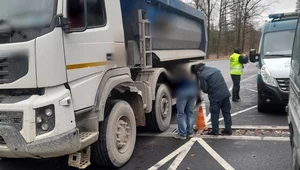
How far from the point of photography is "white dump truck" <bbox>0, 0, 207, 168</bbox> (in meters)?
3.54

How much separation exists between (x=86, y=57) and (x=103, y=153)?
132 centimetres

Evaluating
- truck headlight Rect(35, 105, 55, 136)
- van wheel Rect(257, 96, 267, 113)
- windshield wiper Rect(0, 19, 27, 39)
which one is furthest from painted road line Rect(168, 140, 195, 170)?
van wheel Rect(257, 96, 267, 113)

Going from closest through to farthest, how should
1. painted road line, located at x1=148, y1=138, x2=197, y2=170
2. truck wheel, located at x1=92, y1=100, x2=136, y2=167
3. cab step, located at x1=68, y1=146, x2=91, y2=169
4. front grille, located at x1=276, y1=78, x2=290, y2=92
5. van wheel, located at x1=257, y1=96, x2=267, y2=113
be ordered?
1. cab step, located at x1=68, y1=146, x2=91, y2=169
2. truck wheel, located at x1=92, y1=100, x2=136, y2=167
3. painted road line, located at x1=148, y1=138, x2=197, y2=170
4. front grille, located at x1=276, y1=78, x2=290, y2=92
5. van wheel, located at x1=257, y1=96, x2=267, y2=113

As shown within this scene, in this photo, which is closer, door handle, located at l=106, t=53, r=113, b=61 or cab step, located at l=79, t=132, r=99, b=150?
cab step, located at l=79, t=132, r=99, b=150

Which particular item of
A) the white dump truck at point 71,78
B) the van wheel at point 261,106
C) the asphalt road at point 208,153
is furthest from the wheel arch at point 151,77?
the van wheel at point 261,106

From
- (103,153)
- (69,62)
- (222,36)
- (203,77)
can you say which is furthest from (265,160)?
(222,36)

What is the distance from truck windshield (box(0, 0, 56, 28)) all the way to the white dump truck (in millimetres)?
10

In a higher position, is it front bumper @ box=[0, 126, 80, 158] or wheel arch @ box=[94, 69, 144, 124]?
wheel arch @ box=[94, 69, 144, 124]

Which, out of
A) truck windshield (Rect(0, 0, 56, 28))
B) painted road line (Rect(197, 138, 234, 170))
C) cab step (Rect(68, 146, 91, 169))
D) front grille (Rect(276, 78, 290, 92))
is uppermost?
truck windshield (Rect(0, 0, 56, 28))

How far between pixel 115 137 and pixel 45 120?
133cm

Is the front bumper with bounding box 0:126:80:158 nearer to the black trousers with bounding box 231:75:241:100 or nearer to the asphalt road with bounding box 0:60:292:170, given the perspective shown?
the asphalt road with bounding box 0:60:292:170

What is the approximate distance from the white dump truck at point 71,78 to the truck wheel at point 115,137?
1 centimetres

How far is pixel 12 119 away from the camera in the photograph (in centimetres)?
358

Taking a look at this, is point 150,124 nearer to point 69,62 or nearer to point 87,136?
point 87,136
